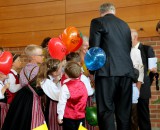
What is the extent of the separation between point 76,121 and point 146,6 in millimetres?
2287

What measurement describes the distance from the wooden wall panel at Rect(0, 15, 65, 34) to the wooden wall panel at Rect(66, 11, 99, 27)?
0.12 m

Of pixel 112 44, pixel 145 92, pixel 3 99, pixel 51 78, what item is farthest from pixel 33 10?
pixel 112 44

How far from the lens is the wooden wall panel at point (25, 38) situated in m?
5.79

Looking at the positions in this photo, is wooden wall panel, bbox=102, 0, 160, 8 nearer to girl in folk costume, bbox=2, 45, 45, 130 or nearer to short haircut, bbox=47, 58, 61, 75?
short haircut, bbox=47, 58, 61, 75

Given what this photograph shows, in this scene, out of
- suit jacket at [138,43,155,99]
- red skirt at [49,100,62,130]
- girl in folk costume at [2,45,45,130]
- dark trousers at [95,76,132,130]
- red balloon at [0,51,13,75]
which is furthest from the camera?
suit jacket at [138,43,155,99]

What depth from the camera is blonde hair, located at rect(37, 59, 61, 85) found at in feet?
12.2

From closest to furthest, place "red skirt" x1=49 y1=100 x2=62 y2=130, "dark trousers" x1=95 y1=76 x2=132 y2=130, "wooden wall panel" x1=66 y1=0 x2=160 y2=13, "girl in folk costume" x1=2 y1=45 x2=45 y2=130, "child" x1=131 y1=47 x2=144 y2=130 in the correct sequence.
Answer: "dark trousers" x1=95 y1=76 x2=132 y2=130 < "girl in folk costume" x1=2 y1=45 x2=45 y2=130 < "red skirt" x1=49 y1=100 x2=62 y2=130 < "child" x1=131 y1=47 x2=144 y2=130 < "wooden wall panel" x1=66 y1=0 x2=160 y2=13

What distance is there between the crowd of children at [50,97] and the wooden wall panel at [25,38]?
6.00ft

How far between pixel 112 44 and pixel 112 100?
533 millimetres

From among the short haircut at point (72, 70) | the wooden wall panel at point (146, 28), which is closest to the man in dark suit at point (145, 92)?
the wooden wall panel at point (146, 28)

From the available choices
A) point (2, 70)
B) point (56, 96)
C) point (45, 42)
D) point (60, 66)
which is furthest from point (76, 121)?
point (45, 42)

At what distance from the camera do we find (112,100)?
3.39 m

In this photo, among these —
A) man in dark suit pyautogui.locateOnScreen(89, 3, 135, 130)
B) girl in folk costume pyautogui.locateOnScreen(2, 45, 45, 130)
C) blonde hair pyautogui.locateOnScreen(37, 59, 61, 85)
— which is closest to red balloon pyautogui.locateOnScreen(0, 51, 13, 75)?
girl in folk costume pyautogui.locateOnScreen(2, 45, 45, 130)

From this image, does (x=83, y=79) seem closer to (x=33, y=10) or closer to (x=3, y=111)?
(x=3, y=111)
